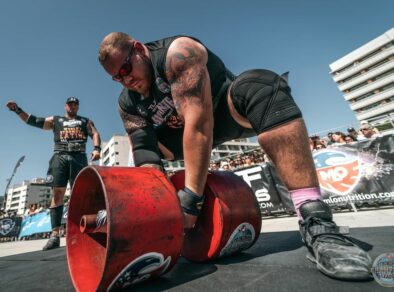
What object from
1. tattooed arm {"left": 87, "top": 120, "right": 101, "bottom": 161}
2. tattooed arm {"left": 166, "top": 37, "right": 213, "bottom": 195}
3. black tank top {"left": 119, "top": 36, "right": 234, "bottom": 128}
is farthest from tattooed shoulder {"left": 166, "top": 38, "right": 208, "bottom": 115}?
tattooed arm {"left": 87, "top": 120, "right": 101, "bottom": 161}

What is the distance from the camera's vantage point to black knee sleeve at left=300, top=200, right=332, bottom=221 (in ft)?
3.17

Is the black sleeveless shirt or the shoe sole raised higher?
the black sleeveless shirt

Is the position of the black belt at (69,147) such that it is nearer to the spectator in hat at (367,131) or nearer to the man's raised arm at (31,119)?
the man's raised arm at (31,119)

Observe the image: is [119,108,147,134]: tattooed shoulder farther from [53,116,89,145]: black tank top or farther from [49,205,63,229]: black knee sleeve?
[49,205,63,229]: black knee sleeve

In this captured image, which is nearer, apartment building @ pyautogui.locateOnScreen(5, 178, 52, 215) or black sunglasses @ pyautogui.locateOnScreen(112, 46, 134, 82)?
black sunglasses @ pyautogui.locateOnScreen(112, 46, 134, 82)

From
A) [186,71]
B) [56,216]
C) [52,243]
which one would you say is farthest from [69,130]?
[186,71]

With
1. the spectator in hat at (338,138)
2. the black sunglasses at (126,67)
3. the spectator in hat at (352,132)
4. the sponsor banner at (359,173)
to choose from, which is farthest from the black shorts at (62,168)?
the spectator in hat at (352,132)

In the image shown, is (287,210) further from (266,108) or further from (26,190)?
(26,190)

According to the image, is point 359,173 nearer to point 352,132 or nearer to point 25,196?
point 352,132

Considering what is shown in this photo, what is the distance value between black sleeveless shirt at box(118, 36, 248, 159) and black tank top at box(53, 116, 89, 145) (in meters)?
1.84

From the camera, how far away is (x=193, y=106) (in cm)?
114

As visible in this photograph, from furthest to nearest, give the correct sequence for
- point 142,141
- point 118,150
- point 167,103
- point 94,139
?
point 118,150 → point 94,139 → point 142,141 → point 167,103

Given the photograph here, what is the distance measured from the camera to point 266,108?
1.10m

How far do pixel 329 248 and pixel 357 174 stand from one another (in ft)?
14.9
